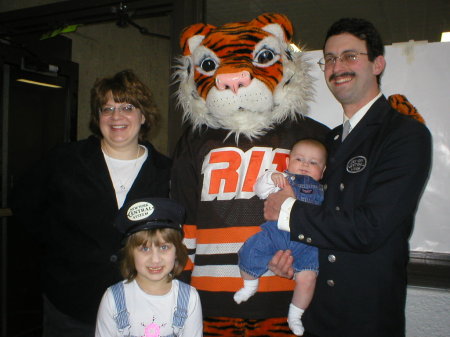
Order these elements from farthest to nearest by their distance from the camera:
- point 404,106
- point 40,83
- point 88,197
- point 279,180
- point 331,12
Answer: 1. point 331,12
2. point 40,83
3. point 404,106
4. point 88,197
5. point 279,180

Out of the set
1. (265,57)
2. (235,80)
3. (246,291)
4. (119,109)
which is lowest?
(246,291)

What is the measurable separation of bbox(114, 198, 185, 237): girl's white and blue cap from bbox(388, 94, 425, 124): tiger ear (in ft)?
4.30

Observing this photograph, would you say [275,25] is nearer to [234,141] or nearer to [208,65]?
[208,65]

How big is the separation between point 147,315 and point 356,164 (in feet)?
3.49

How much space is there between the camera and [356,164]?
1.56 m

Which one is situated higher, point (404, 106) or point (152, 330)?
point (404, 106)

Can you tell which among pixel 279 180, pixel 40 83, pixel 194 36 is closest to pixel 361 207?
pixel 279 180

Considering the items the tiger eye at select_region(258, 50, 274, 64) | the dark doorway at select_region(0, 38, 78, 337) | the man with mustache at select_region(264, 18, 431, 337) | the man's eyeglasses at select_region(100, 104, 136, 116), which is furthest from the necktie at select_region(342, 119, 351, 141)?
the dark doorway at select_region(0, 38, 78, 337)

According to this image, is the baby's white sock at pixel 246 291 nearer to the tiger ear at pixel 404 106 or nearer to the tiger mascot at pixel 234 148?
the tiger mascot at pixel 234 148

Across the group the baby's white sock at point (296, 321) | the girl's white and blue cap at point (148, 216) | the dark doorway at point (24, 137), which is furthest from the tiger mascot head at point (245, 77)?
the dark doorway at point (24, 137)

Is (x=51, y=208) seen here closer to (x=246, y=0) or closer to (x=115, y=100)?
(x=115, y=100)

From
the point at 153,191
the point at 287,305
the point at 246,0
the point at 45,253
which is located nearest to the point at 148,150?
the point at 153,191

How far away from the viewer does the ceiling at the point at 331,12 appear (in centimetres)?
389

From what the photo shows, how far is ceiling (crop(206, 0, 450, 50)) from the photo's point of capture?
153 inches
